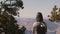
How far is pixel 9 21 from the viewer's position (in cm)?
2661

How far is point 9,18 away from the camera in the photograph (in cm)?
2684

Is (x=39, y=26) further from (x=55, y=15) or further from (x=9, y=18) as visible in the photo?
(x=55, y=15)

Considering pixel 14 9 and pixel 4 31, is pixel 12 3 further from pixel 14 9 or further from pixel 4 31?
pixel 4 31

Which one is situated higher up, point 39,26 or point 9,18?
point 39,26

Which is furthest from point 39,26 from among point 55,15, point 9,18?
point 55,15

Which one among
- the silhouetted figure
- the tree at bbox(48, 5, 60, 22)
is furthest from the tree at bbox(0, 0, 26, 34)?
the silhouetted figure

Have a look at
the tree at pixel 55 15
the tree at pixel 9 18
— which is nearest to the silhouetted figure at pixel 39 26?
the tree at pixel 9 18

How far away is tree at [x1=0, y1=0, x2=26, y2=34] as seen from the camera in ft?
85.0

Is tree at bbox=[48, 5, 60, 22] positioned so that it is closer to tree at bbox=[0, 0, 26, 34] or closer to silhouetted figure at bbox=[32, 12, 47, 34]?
tree at bbox=[0, 0, 26, 34]

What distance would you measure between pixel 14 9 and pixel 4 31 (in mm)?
4539

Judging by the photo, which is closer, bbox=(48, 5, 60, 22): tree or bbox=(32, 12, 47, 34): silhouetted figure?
bbox=(32, 12, 47, 34): silhouetted figure

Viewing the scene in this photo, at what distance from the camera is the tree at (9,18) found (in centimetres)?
2591

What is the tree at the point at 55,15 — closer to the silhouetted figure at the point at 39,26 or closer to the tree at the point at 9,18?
the tree at the point at 9,18

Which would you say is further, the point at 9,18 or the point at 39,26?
the point at 9,18
